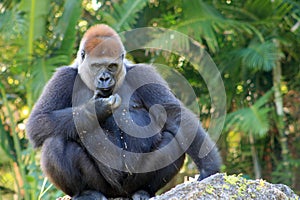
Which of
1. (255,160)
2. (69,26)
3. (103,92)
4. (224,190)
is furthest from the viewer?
(255,160)

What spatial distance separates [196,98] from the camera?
8.40 meters

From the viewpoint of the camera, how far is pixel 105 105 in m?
4.44

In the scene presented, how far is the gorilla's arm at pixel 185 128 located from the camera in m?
4.64

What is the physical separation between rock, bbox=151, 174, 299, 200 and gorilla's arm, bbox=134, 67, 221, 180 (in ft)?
2.22

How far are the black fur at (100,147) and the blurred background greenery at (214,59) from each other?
270 cm

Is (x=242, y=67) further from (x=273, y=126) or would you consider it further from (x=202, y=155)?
(x=202, y=155)

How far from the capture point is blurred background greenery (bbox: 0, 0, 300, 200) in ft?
25.1

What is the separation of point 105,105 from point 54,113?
0.41m

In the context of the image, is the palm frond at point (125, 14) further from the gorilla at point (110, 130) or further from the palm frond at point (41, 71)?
the gorilla at point (110, 130)

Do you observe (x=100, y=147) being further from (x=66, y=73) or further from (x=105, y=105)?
(x=66, y=73)

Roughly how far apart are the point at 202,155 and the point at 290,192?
2.62 feet

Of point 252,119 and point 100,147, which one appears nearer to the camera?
point 100,147

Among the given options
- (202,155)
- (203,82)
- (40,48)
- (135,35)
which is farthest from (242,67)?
(202,155)

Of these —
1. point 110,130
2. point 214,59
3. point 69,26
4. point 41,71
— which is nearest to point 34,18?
point 69,26
